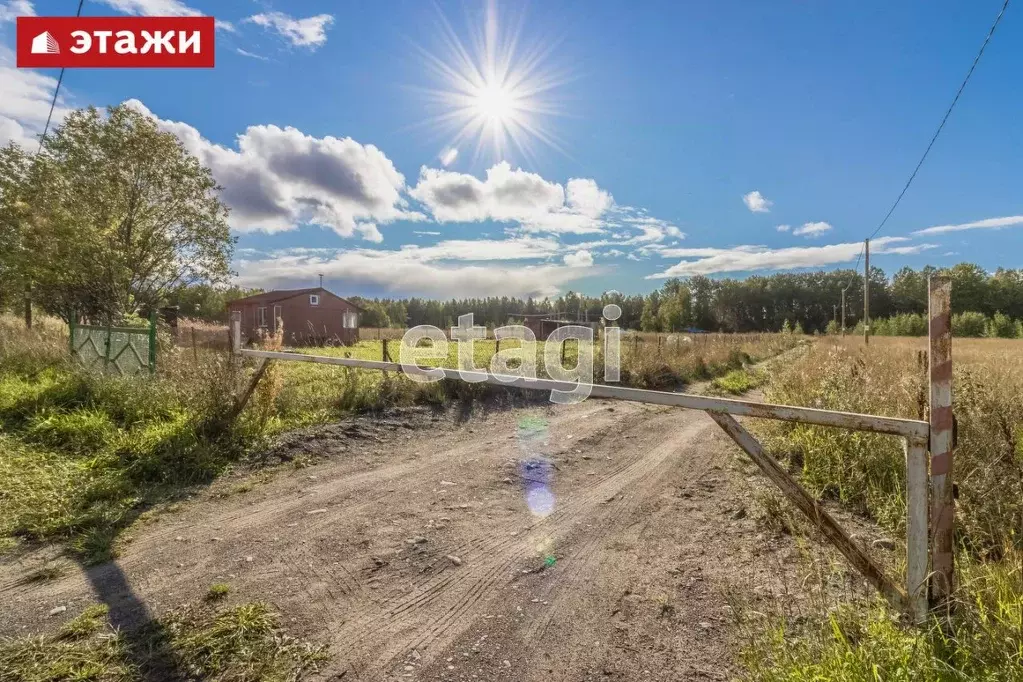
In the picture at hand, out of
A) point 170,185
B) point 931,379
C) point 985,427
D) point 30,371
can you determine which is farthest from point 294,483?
point 170,185

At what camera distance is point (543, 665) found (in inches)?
99.8

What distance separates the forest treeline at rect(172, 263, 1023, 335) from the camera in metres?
53.5

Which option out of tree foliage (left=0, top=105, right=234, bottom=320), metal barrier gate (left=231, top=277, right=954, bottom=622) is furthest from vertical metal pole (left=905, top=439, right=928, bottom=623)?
tree foliage (left=0, top=105, right=234, bottom=320)

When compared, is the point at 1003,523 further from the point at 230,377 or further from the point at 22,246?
the point at 22,246

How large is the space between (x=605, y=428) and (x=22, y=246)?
26375mm

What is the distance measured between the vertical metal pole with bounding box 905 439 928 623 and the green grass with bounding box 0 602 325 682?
3.07 metres

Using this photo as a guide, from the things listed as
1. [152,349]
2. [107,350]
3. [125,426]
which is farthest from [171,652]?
[107,350]

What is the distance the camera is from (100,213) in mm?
20047

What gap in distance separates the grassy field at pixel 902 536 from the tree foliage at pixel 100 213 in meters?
25.6

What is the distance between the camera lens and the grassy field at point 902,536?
196cm

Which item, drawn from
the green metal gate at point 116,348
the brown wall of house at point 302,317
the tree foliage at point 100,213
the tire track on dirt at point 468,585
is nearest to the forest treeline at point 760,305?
the brown wall of house at point 302,317

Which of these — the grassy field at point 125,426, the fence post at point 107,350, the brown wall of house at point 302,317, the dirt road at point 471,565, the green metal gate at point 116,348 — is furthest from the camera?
the brown wall of house at point 302,317

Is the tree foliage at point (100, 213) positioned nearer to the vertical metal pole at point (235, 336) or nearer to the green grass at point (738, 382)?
the vertical metal pole at point (235, 336)

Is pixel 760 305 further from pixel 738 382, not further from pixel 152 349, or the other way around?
pixel 152 349
